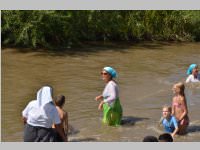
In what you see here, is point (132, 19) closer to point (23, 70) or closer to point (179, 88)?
point (23, 70)

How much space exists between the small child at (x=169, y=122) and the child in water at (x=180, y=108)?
110 mm

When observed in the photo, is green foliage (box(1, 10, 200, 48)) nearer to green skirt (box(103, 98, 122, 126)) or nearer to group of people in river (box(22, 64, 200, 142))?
green skirt (box(103, 98, 122, 126))

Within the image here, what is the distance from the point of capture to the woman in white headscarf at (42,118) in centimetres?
734

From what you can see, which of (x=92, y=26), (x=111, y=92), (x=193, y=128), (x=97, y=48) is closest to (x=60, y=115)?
(x=111, y=92)

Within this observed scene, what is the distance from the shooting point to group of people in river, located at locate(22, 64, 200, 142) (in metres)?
7.40

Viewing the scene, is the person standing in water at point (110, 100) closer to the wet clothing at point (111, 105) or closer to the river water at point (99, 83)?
the wet clothing at point (111, 105)

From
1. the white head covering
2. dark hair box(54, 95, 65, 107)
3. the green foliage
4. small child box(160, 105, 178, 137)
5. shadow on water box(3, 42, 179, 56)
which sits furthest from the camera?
the green foliage

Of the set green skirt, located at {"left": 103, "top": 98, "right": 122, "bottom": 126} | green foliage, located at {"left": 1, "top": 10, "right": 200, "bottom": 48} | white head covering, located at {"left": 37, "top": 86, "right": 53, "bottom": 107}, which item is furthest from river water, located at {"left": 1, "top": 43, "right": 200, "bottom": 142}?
white head covering, located at {"left": 37, "top": 86, "right": 53, "bottom": 107}

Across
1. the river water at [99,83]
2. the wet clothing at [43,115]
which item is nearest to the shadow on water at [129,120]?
the river water at [99,83]

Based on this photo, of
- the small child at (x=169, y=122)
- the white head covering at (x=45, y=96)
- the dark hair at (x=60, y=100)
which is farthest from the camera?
the small child at (x=169, y=122)

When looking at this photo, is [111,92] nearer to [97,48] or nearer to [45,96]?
[45,96]

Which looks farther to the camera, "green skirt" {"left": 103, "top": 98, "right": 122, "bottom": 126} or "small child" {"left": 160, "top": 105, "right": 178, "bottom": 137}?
"green skirt" {"left": 103, "top": 98, "right": 122, "bottom": 126}

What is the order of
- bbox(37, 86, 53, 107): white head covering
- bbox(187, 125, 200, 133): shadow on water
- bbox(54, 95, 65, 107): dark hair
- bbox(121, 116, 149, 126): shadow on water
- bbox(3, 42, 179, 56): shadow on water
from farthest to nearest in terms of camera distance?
bbox(3, 42, 179, 56): shadow on water, bbox(121, 116, 149, 126): shadow on water, bbox(187, 125, 200, 133): shadow on water, bbox(54, 95, 65, 107): dark hair, bbox(37, 86, 53, 107): white head covering

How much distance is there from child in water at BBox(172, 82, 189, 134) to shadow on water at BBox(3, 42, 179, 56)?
9.64 m
